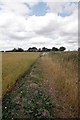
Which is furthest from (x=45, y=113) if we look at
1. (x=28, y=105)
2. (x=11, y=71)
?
(x=11, y=71)

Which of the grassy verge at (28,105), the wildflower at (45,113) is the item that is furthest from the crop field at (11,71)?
the wildflower at (45,113)

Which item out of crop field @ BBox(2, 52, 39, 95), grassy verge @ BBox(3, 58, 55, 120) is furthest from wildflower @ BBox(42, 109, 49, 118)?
crop field @ BBox(2, 52, 39, 95)

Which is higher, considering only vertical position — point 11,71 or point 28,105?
point 11,71

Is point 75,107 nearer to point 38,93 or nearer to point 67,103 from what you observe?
point 67,103

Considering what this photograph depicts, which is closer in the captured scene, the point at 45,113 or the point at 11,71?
the point at 45,113

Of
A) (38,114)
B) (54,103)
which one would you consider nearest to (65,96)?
(54,103)

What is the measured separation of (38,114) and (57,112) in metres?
0.61

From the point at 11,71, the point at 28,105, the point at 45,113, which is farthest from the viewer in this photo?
the point at 11,71

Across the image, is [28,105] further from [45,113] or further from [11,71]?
[11,71]

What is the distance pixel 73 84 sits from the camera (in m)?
8.00

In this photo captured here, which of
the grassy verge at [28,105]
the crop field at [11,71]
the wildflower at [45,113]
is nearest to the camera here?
the wildflower at [45,113]

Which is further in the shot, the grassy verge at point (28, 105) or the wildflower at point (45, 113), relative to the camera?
the grassy verge at point (28, 105)

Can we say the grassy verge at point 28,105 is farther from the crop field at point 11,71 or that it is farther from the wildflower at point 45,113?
the crop field at point 11,71

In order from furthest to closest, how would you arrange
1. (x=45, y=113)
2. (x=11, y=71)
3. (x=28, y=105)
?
(x=11, y=71) < (x=28, y=105) < (x=45, y=113)
